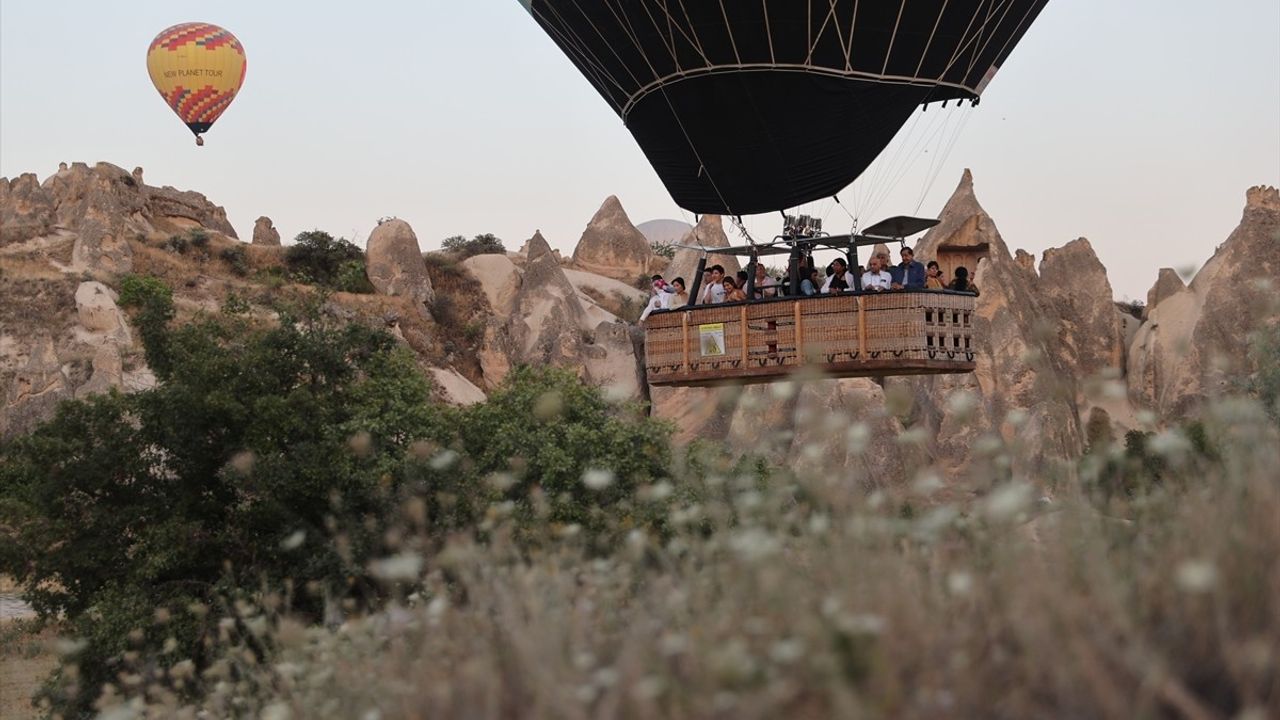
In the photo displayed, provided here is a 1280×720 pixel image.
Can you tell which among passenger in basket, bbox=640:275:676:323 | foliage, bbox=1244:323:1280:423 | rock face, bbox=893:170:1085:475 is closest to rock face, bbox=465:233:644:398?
rock face, bbox=893:170:1085:475

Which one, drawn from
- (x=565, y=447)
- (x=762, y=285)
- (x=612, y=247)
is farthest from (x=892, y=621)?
(x=612, y=247)

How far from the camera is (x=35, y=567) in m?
15.2

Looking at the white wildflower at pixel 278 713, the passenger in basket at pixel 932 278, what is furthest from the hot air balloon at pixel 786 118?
the white wildflower at pixel 278 713

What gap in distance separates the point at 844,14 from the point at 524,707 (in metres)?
12.3

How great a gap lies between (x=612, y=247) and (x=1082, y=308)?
20489 millimetres

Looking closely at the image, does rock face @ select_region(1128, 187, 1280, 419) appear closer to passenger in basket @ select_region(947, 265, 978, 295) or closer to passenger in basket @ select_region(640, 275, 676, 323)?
passenger in basket @ select_region(947, 265, 978, 295)

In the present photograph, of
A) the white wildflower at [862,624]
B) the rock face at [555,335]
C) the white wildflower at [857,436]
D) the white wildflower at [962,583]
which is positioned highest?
the rock face at [555,335]

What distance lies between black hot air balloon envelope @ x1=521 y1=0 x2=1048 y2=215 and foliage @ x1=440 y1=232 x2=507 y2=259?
4012 centimetres

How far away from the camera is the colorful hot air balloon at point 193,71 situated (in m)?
41.4

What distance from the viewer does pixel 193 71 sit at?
136 feet

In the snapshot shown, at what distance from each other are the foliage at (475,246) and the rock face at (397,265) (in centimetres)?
574

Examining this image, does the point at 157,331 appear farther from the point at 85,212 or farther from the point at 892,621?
the point at 85,212

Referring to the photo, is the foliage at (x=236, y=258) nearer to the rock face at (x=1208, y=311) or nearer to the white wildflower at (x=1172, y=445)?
the rock face at (x=1208, y=311)

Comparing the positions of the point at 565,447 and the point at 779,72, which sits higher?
the point at 779,72
